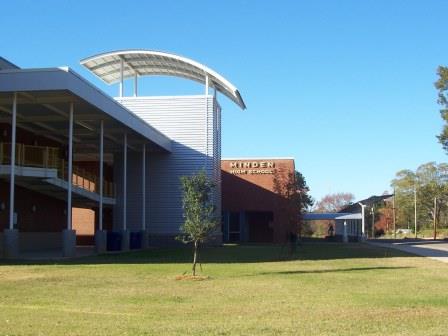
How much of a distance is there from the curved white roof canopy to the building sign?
1233cm

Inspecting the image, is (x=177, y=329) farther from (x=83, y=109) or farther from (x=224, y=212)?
(x=224, y=212)

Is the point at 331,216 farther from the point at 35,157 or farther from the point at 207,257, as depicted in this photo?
the point at 35,157

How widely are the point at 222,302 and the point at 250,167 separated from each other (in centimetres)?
4628

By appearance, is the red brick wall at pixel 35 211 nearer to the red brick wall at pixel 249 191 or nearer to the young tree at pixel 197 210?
the young tree at pixel 197 210

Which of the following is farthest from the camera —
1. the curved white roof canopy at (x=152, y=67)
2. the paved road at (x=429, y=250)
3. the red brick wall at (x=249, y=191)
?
the red brick wall at (x=249, y=191)

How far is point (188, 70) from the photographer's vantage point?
47188 mm

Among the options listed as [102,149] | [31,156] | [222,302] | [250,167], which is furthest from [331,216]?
[222,302]

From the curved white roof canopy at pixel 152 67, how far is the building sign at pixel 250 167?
1233 cm

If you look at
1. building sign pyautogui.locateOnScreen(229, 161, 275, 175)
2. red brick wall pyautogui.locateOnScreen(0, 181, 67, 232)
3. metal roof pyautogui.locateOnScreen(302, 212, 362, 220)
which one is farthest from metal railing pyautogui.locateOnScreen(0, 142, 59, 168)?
metal roof pyautogui.locateOnScreen(302, 212, 362, 220)

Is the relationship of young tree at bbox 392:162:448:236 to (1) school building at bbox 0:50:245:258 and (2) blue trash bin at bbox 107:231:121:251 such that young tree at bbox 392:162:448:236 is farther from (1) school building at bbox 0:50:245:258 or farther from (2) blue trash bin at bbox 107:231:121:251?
(2) blue trash bin at bbox 107:231:121:251

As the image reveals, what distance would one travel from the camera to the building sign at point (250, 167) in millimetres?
59594

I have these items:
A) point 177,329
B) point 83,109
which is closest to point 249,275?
point 177,329

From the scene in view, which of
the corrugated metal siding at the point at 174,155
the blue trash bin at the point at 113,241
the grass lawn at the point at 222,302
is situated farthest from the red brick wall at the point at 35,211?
the grass lawn at the point at 222,302

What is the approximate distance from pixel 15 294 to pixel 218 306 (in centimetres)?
505
